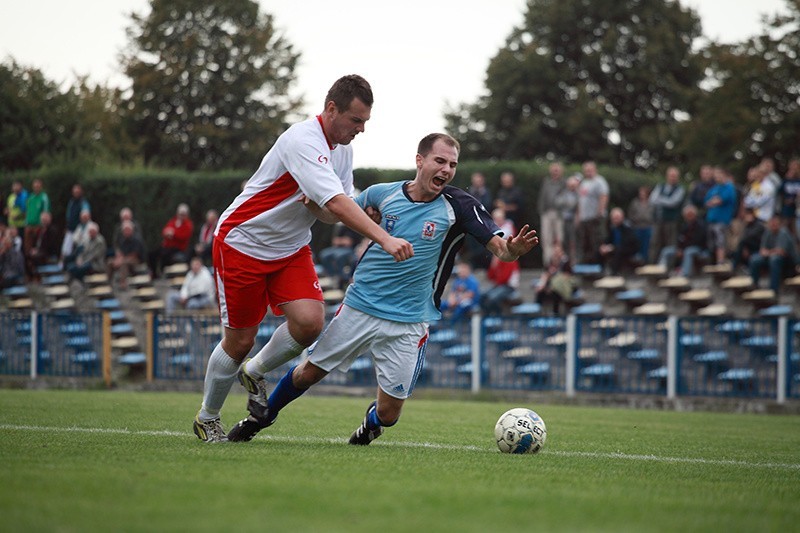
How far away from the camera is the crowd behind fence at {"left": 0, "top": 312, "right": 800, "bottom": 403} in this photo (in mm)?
17219

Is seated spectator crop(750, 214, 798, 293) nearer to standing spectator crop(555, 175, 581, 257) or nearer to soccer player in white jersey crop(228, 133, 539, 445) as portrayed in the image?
standing spectator crop(555, 175, 581, 257)

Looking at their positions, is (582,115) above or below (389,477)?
above

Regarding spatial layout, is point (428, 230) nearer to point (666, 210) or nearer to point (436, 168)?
point (436, 168)

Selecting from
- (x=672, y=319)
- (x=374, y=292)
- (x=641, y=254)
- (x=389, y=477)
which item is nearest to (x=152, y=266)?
(x=641, y=254)

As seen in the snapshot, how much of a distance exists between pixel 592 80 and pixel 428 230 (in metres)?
43.1

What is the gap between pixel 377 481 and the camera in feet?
18.5

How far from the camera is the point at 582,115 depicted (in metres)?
46.3

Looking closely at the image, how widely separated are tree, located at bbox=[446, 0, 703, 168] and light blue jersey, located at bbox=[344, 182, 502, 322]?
39752 millimetres

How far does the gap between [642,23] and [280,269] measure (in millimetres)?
43490

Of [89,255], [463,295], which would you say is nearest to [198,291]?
[89,255]

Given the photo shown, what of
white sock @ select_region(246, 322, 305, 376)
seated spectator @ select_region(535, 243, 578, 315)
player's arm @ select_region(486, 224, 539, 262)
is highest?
player's arm @ select_region(486, 224, 539, 262)

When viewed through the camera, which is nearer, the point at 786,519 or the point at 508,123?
the point at 786,519

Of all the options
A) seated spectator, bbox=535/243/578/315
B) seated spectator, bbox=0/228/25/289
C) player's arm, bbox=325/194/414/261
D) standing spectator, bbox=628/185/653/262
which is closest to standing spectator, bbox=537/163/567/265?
standing spectator, bbox=628/185/653/262

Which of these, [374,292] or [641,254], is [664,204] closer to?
[641,254]
